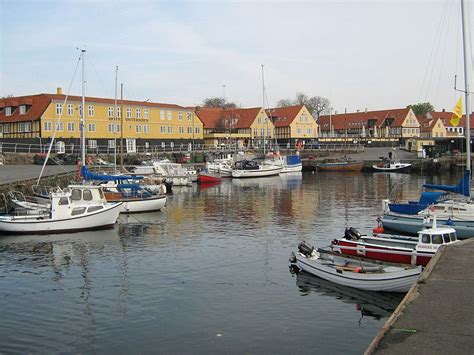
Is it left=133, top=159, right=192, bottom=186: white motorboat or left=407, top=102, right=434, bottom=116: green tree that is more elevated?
left=407, top=102, right=434, bottom=116: green tree

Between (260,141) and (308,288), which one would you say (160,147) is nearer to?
(260,141)

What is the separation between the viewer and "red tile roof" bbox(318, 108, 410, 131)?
134750 mm

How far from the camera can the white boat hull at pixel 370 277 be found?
18.6m

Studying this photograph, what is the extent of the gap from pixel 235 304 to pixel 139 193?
24.6 metres

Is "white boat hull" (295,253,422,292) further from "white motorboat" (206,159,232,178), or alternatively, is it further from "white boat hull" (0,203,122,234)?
"white motorboat" (206,159,232,178)

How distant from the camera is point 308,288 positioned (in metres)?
20.3

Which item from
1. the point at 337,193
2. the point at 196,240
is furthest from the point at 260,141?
the point at 196,240

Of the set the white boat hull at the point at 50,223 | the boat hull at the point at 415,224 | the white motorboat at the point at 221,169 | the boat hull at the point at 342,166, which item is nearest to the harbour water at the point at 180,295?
the white boat hull at the point at 50,223

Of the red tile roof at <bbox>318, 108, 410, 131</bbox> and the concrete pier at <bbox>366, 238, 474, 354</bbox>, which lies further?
the red tile roof at <bbox>318, 108, 410, 131</bbox>

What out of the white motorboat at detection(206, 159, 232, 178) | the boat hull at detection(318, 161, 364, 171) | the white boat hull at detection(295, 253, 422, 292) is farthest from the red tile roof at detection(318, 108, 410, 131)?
the white boat hull at detection(295, 253, 422, 292)

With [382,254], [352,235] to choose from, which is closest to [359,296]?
[382,254]

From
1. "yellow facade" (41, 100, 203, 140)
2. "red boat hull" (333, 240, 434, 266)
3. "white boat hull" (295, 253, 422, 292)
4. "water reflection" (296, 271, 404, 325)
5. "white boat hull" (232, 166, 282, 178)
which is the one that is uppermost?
"yellow facade" (41, 100, 203, 140)

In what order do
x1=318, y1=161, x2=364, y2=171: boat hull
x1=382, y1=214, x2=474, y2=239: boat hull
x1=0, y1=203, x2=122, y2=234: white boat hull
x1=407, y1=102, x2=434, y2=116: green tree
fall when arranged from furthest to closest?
x1=407, y1=102, x2=434, y2=116: green tree, x1=318, y1=161, x2=364, y2=171: boat hull, x1=0, y1=203, x2=122, y2=234: white boat hull, x1=382, y1=214, x2=474, y2=239: boat hull

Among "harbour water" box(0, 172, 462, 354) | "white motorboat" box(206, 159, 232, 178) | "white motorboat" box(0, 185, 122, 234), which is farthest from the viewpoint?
"white motorboat" box(206, 159, 232, 178)
